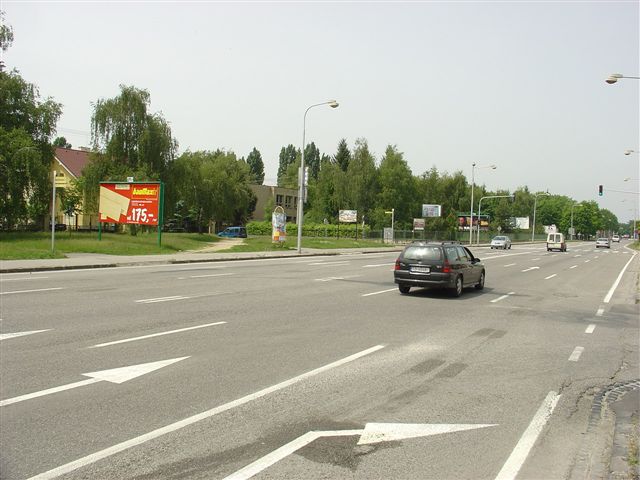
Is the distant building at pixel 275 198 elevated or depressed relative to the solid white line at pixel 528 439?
elevated

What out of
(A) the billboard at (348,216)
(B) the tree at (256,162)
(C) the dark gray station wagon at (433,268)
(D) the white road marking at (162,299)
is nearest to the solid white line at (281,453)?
(D) the white road marking at (162,299)

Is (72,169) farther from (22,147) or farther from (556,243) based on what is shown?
(556,243)

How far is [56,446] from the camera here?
4.42 m

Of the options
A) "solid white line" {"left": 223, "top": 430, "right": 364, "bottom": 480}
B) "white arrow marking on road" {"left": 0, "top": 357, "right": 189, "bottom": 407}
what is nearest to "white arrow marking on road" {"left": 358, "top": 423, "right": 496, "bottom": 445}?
"solid white line" {"left": 223, "top": 430, "right": 364, "bottom": 480}

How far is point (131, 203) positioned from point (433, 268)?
2504 centimetres

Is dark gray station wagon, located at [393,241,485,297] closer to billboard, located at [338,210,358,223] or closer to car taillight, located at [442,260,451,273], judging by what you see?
car taillight, located at [442,260,451,273]

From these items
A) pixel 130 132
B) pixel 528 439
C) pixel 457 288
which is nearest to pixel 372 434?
pixel 528 439

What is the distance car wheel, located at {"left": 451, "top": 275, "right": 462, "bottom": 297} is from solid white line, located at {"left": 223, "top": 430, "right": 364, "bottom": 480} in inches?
458

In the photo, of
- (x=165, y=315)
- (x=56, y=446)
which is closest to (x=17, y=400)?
(x=56, y=446)

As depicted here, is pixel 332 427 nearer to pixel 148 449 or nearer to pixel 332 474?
pixel 332 474

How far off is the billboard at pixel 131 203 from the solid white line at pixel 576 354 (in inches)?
1152

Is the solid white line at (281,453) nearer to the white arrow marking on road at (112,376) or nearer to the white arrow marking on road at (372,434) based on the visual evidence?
the white arrow marking on road at (372,434)

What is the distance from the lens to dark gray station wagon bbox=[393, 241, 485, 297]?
1559 cm

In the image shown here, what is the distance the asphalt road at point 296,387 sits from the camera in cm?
430
